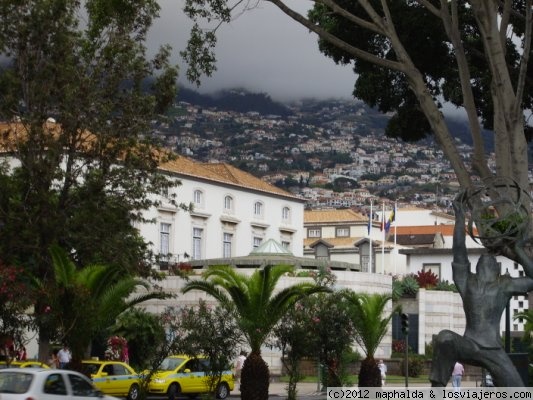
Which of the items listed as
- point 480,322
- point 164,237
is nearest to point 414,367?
point 164,237

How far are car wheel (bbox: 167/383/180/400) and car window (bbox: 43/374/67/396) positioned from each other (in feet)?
38.8

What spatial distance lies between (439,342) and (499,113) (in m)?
5.93

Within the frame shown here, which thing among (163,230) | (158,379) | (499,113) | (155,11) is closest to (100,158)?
(155,11)

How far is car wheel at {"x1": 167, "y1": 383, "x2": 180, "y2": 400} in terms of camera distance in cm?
3295

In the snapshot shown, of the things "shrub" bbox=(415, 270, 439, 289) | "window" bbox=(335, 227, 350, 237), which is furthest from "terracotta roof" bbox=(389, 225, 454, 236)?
"shrub" bbox=(415, 270, 439, 289)

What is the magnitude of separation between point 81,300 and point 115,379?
22.2 feet

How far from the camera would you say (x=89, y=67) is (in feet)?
114

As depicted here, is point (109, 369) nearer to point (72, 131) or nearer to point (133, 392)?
point (133, 392)

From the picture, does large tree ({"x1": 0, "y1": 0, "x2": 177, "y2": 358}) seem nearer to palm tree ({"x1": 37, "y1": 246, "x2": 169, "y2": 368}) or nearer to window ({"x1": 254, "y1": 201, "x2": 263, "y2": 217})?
palm tree ({"x1": 37, "y1": 246, "x2": 169, "y2": 368})

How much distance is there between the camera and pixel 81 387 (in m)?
21.3

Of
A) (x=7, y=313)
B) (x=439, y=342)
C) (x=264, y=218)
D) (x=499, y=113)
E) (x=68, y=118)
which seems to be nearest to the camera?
(x=439, y=342)

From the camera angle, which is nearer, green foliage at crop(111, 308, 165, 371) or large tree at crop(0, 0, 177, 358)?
large tree at crop(0, 0, 177, 358)

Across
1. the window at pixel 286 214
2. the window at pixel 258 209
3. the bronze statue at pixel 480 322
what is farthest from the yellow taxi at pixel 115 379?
the window at pixel 286 214

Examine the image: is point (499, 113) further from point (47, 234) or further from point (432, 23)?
point (47, 234)
